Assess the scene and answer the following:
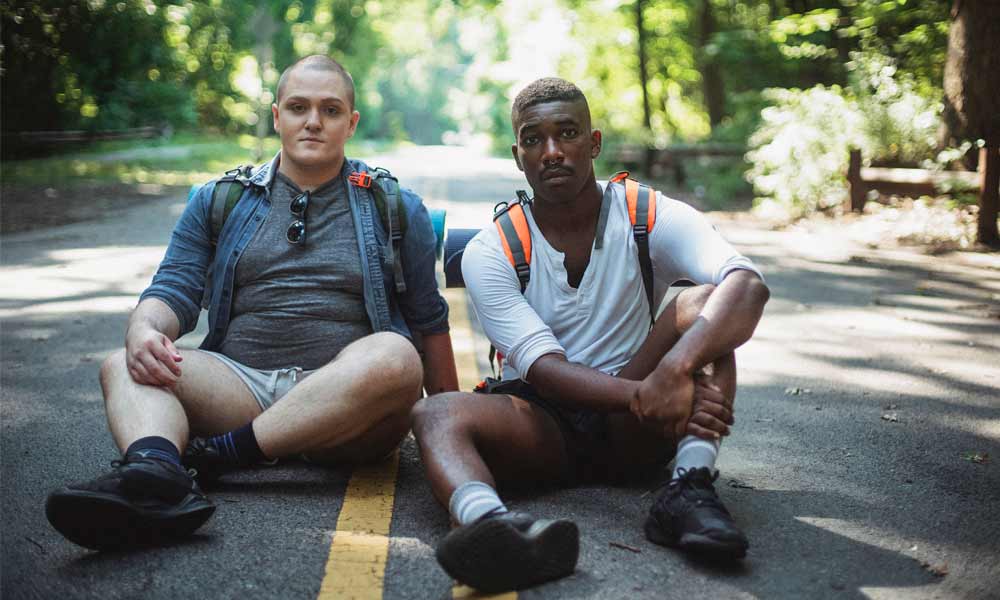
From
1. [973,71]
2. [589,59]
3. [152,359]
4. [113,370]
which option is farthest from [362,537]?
[589,59]

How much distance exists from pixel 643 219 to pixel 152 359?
1920mm

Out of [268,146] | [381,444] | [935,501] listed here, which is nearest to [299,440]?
[381,444]

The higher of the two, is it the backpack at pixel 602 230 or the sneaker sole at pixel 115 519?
the backpack at pixel 602 230

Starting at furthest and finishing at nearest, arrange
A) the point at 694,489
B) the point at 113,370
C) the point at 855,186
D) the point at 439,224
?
the point at 855,186
the point at 439,224
the point at 113,370
the point at 694,489

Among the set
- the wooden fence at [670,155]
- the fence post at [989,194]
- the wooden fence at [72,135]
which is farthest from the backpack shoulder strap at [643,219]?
the wooden fence at [72,135]

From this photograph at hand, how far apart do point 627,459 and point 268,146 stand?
33624 millimetres

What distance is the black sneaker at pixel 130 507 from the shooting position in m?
3.01

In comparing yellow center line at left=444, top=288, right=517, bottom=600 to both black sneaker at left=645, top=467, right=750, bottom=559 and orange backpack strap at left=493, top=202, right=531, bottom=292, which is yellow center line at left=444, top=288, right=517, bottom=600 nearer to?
orange backpack strap at left=493, top=202, right=531, bottom=292

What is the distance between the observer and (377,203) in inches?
166

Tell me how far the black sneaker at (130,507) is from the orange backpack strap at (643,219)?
183 centimetres

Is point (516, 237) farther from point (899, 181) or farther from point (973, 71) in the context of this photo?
point (899, 181)

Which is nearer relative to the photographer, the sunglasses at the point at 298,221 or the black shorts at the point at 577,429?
the black shorts at the point at 577,429

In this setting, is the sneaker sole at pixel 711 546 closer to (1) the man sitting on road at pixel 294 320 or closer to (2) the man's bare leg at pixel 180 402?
(1) the man sitting on road at pixel 294 320

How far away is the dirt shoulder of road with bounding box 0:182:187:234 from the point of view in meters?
13.8
